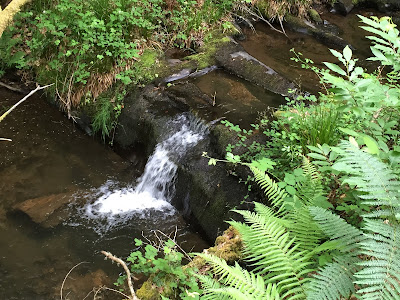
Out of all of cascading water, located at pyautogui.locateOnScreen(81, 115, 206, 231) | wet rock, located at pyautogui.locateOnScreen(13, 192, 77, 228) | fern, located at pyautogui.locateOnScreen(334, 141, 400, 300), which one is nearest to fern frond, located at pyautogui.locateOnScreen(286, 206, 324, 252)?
fern, located at pyautogui.locateOnScreen(334, 141, 400, 300)

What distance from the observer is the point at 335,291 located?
1.89 m

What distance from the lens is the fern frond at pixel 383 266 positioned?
164 cm

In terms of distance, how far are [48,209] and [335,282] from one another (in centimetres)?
399

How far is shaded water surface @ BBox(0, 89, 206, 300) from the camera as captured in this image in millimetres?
4008

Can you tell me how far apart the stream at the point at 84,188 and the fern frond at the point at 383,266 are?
109 inches

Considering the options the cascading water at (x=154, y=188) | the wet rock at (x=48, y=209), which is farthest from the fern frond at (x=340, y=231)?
the wet rock at (x=48, y=209)

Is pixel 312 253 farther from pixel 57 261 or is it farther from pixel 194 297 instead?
pixel 57 261

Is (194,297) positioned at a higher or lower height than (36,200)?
higher

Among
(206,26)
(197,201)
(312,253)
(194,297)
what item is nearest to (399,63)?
(312,253)

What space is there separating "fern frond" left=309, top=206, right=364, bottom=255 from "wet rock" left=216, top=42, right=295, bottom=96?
4.06 m

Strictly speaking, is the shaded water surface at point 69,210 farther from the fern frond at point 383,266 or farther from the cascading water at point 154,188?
the fern frond at point 383,266

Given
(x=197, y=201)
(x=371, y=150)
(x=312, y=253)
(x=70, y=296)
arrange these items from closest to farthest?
(x=371, y=150) → (x=312, y=253) → (x=70, y=296) → (x=197, y=201)

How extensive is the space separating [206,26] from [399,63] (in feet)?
17.5

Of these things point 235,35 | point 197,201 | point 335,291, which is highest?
point 235,35
